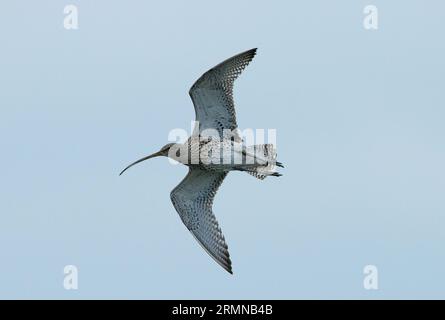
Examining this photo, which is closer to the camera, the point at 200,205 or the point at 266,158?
the point at 266,158

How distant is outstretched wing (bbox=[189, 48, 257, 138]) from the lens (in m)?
19.5

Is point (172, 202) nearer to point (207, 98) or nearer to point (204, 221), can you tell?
point (204, 221)

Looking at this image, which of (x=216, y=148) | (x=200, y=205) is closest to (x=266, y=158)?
(x=216, y=148)

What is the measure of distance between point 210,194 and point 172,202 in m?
0.61

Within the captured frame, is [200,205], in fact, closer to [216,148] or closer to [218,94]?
[216,148]

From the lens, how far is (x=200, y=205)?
21000 mm

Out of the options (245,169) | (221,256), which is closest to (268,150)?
(245,169)

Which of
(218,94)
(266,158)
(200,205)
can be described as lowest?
(200,205)

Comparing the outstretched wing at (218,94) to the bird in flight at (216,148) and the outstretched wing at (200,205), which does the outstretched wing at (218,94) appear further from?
the outstretched wing at (200,205)

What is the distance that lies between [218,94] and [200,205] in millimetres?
2111

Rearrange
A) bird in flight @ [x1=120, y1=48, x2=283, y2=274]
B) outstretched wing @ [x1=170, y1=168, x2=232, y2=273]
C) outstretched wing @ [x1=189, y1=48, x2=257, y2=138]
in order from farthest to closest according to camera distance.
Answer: outstretched wing @ [x1=170, y1=168, x2=232, y2=273], bird in flight @ [x1=120, y1=48, x2=283, y2=274], outstretched wing @ [x1=189, y1=48, x2=257, y2=138]

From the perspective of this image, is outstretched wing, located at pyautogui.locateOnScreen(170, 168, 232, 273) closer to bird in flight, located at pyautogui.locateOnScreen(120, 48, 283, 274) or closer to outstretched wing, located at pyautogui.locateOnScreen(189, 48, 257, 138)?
bird in flight, located at pyautogui.locateOnScreen(120, 48, 283, 274)

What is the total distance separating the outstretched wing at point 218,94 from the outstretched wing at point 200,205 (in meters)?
1.03

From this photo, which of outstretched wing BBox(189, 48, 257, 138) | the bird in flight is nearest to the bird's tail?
the bird in flight
